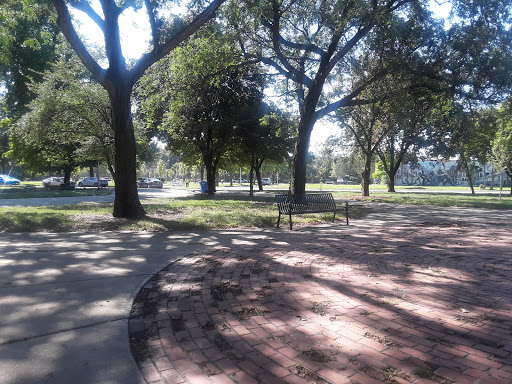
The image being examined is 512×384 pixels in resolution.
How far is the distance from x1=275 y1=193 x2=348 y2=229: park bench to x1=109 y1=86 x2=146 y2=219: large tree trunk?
173 inches

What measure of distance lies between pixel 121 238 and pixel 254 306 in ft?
16.5

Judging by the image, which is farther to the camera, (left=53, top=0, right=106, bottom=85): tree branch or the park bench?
the park bench

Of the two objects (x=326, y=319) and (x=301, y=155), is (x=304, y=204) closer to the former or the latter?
(x=301, y=155)

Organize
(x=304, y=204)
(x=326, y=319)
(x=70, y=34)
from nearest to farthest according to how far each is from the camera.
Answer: (x=326, y=319) < (x=70, y=34) < (x=304, y=204)

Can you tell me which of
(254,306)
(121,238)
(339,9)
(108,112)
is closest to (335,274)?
(254,306)

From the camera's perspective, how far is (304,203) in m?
10.8

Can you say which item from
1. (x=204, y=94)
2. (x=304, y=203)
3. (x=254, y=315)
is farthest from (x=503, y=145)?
(x=254, y=315)

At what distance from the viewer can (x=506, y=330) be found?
10.2 ft

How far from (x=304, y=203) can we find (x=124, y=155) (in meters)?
5.66

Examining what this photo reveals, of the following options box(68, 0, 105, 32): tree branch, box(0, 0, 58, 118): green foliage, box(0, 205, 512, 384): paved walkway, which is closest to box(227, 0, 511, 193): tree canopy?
box(68, 0, 105, 32): tree branch

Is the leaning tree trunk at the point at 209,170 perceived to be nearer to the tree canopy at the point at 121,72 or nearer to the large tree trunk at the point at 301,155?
the large tree trunk at the point at 301,155

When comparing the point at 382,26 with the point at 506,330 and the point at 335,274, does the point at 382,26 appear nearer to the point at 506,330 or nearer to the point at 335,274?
the point at 335,274

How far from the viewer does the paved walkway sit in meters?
2.52

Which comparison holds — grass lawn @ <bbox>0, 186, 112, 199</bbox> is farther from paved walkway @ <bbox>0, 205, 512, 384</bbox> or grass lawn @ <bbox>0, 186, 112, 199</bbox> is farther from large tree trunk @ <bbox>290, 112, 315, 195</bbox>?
paved walkway @ <bbox>0, 205, 512, 384</bbox>
